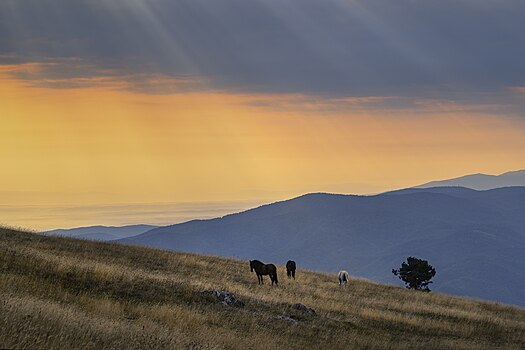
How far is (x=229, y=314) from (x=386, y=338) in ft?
21.2

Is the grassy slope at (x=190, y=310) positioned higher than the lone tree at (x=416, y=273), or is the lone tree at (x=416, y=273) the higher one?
the lone tree at (x=416, y=273)

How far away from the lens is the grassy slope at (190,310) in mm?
16250

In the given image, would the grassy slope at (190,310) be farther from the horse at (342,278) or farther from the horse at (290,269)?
the horse at (290,269)

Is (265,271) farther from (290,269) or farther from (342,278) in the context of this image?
(342,278)

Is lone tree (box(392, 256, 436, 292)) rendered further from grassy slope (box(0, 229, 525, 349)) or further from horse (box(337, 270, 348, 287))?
horse (box(337, 270, 348, 287))

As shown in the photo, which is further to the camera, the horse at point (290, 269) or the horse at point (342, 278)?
the horse at point (290, 269)

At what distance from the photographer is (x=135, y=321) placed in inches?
778

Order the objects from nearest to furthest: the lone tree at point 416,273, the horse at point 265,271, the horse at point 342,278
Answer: the horse at point 265,271 → the horse at point 342,278 → the lone tree at point 416,273

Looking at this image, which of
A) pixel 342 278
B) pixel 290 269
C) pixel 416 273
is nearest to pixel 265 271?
pixel 290 269

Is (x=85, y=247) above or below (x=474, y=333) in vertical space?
above

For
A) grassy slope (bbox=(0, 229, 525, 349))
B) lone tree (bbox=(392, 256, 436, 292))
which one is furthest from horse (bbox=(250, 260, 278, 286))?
lone tree (bbox=(392, 256, 436, 292))

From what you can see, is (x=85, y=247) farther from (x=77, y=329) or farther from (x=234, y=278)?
(x=77, y=329)

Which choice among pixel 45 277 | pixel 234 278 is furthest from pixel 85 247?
pixel 45 277

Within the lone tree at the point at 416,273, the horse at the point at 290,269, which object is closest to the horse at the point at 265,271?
the horse at the point at 290,269
